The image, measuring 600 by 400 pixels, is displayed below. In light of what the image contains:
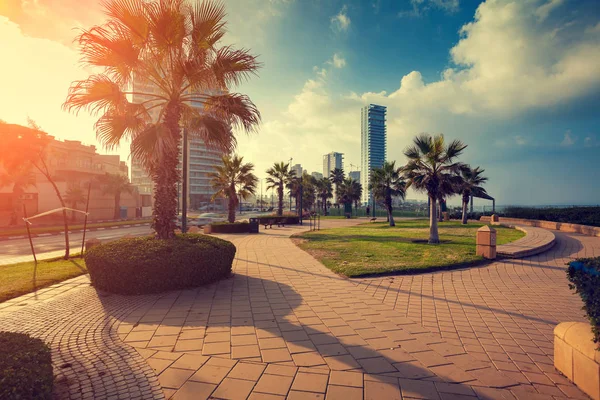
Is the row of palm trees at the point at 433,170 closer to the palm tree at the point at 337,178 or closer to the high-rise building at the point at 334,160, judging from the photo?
the palm tree at the point at 337,178

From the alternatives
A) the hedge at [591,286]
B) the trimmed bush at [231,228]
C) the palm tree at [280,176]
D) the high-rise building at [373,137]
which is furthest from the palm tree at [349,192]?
the high-rise building at [373,137]

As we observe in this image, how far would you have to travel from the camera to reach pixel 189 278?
20.8 feet

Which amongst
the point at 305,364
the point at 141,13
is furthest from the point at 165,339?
the point at 141,13

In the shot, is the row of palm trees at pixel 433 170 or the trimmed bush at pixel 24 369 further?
the row of palm trees at pixel 433 170

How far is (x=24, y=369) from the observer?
2.24 m

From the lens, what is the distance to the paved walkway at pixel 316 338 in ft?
9.36

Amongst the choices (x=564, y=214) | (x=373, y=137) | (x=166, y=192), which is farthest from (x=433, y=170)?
(x=373, y=137)

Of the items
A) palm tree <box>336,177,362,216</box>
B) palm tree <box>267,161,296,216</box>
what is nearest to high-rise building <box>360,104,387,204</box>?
palm tree <box>336,177,362,216</box>

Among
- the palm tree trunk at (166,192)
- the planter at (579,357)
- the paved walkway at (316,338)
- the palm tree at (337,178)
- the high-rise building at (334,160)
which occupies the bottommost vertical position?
the paved walkway at (316,338)

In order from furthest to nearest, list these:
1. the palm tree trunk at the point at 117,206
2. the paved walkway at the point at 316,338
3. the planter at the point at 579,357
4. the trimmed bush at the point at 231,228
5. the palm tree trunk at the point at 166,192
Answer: the palm tree trunk at the point at 117,206
the trimmed bush at the point at 231,228
the palm tree trunk at the point at 166,192
the paved walkway at the point at 316,338
the planter at the point at 579,357

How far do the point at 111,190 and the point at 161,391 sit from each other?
47.2m

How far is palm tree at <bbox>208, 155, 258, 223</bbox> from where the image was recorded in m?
23.2

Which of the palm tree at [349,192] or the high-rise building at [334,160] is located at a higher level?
the high-rise building at [334,160]

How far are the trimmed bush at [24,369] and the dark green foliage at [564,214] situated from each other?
2855 centimetres
